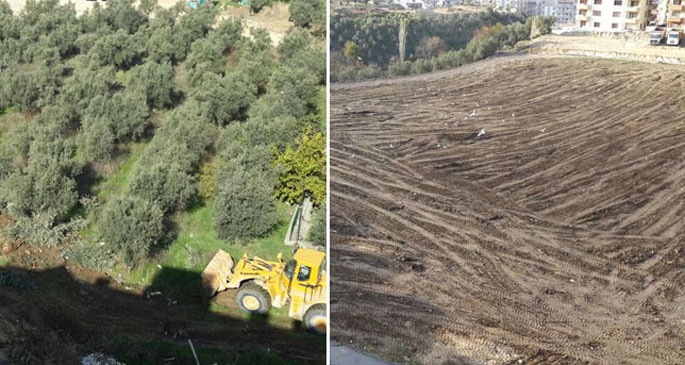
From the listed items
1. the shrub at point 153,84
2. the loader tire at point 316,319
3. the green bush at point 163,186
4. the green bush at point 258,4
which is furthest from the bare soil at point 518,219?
the green bush at point 258,4

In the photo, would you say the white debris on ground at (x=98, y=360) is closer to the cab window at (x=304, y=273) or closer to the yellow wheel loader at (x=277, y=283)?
the yellow wheel loader at (x=277, y=283)

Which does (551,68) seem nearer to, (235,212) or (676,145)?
(676,145)

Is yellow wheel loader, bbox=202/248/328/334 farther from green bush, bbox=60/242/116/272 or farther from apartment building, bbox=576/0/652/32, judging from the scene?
apartment building, bbox=576/0/652/32

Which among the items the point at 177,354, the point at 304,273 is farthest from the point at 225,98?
the point at 177,354

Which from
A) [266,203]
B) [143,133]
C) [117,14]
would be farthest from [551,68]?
[117,14]

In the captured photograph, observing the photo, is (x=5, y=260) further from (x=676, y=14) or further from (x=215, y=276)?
(x=676, y=14)

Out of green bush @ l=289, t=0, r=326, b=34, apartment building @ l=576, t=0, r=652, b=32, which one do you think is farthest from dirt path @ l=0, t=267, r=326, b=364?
green bush @ l=289, t=0, r=326, b=34

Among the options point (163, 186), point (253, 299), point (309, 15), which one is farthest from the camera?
point (309, 15)
